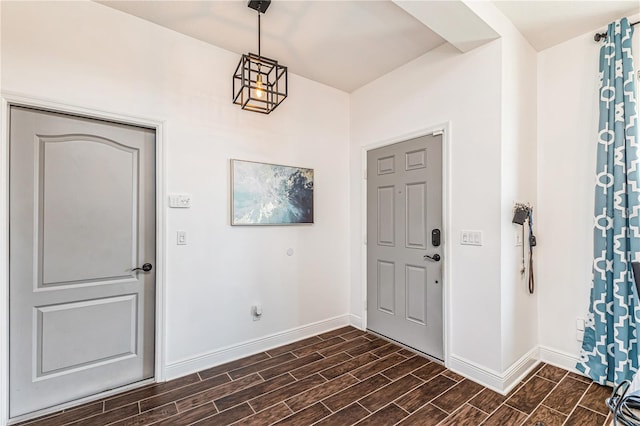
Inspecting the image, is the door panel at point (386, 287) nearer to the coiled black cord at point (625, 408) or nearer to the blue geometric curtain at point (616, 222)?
the blue geometric curtain at point (616, 222)

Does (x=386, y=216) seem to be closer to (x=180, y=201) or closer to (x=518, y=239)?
(x=518, y=239)

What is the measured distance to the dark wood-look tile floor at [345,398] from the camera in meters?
1.99

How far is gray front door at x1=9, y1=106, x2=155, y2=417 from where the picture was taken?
2.04 m

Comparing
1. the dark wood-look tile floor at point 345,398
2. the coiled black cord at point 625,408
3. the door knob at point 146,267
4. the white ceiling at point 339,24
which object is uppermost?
the white ceiling at point 339,24

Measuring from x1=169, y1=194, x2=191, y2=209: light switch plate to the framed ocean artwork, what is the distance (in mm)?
383

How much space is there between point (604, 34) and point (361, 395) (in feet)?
10.8

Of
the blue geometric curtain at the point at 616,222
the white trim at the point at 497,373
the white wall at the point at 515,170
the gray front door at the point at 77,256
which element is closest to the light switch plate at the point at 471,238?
the white wall at the point at 515,170

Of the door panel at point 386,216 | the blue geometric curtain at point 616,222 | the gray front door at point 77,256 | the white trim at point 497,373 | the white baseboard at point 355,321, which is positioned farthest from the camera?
the white baseboard at point 355,321

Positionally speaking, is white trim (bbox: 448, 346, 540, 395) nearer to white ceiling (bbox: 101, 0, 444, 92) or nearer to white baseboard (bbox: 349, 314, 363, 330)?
white baseboard (bbox: 349, 314, 363, 330)

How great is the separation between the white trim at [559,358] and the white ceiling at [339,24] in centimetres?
264

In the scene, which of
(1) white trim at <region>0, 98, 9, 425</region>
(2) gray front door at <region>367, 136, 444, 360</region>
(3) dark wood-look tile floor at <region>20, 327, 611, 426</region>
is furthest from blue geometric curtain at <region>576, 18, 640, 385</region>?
(1) white trim at <region>0, 98, 9, 425</region>

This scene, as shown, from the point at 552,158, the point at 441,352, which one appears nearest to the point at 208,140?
the point at 441,352

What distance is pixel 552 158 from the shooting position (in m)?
2.69

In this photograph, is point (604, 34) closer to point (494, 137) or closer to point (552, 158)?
point (552, 158)
